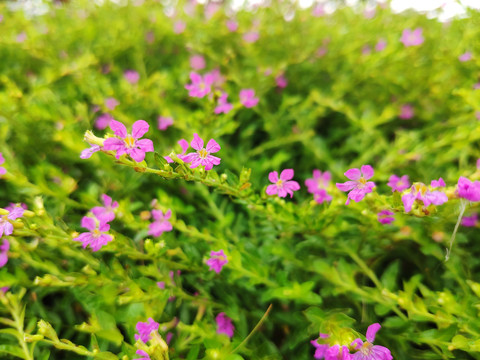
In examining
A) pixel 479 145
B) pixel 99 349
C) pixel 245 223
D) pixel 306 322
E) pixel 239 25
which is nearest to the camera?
pixel 99 349

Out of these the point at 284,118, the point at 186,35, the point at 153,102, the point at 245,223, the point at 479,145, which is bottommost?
the point at 245,223

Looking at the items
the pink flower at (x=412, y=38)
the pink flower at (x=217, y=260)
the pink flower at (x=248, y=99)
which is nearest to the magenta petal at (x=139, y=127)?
the pink flower at (x=217, y=260)

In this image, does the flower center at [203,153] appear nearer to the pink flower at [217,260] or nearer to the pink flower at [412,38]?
the pink flower at [217,260]

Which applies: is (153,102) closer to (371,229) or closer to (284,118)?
(284,118)

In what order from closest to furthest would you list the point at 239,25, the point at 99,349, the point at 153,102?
1. the point at 99,349
2. the point at 153,102
3. the point at 239,25

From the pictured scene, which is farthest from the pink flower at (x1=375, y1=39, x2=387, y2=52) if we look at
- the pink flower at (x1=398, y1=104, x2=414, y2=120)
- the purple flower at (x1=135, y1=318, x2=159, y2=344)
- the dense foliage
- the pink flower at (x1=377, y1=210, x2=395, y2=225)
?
the purple flower at (x1=135, y1=318, x2=159, y2=344)

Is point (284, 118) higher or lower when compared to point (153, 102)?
lower

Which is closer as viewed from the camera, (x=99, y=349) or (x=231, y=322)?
(x=99, y=349)

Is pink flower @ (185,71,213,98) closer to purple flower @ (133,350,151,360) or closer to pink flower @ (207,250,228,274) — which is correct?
pink flower @ (207,250,228,274)

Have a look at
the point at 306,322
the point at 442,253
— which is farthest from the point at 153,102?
the point at 442,253
